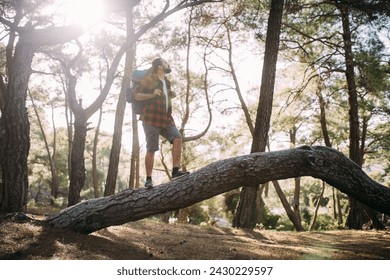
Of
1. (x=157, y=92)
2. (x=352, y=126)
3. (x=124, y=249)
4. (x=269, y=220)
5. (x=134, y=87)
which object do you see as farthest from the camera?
(x=269, y=220)

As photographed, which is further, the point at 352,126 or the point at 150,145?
the point at 352,126

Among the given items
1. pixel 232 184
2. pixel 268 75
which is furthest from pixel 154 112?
pixel 268 75

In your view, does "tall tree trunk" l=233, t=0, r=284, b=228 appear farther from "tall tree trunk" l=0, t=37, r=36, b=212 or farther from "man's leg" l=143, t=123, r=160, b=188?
"tall tree trunk" l=0, t=37, r=36, b=212

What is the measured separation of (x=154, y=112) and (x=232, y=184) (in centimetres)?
163

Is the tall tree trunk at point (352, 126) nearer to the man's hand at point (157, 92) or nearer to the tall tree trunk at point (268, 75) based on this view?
the tall tree trunk at point (268, 75)

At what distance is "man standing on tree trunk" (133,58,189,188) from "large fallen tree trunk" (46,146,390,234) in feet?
1.28

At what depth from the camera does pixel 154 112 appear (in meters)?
4.69

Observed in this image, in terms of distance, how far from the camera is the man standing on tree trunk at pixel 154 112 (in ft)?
15.2

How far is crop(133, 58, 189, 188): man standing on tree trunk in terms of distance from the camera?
4.64 metres

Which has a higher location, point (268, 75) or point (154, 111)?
point (268, 75)

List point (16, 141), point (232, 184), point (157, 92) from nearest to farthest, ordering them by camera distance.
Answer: point (232, 184)
point (157, 92)
point (16, 141)

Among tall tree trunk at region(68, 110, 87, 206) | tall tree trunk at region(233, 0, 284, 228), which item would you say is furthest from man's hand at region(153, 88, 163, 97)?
tall tree trunk at region(68, 110, 87, 206)

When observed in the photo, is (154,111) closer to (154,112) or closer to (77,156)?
(154,112)

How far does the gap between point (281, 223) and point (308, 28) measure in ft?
44.6
